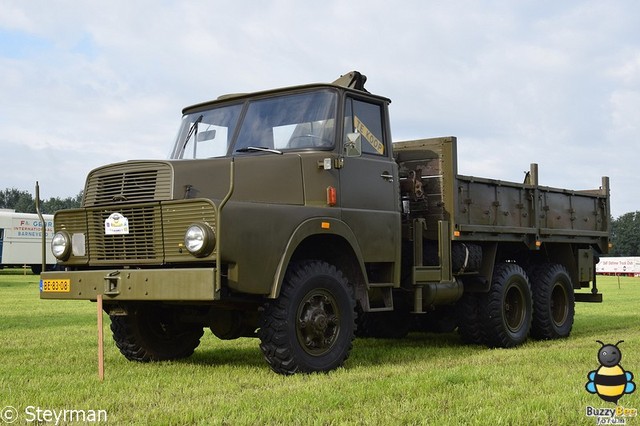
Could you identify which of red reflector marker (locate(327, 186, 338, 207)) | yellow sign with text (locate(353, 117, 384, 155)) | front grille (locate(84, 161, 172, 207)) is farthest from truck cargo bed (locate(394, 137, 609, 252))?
front grille (locate(84, 161, 172, 207))

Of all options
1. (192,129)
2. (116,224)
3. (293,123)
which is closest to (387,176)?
(293,123)

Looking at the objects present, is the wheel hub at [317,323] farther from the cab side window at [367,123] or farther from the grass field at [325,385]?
the cab side window at [367,123]

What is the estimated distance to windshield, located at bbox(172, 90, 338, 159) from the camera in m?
8.47

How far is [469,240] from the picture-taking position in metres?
10.6

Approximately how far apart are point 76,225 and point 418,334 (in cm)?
659

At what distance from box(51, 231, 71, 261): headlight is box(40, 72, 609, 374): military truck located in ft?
0.05

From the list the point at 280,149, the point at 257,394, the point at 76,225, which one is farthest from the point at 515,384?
the point at 76,225

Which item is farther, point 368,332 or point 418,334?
point 418,334

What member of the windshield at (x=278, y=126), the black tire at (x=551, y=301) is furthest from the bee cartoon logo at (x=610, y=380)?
the black tire at (x=551, y=301)

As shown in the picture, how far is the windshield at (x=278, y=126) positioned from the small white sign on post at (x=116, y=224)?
1.27 metres

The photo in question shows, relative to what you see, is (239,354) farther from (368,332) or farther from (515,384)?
(515,384)

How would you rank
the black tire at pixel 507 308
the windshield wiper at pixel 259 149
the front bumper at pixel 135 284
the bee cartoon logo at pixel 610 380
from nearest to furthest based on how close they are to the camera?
the bee cartoon logo at pixel 610 380
the front bumper at pixel 135 284
the windshield wiper at pixel 259 149
the black tire at pixel 507 308

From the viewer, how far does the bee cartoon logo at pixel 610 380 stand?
6184mm

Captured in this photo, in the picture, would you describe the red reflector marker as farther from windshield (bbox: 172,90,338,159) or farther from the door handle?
the door handle
